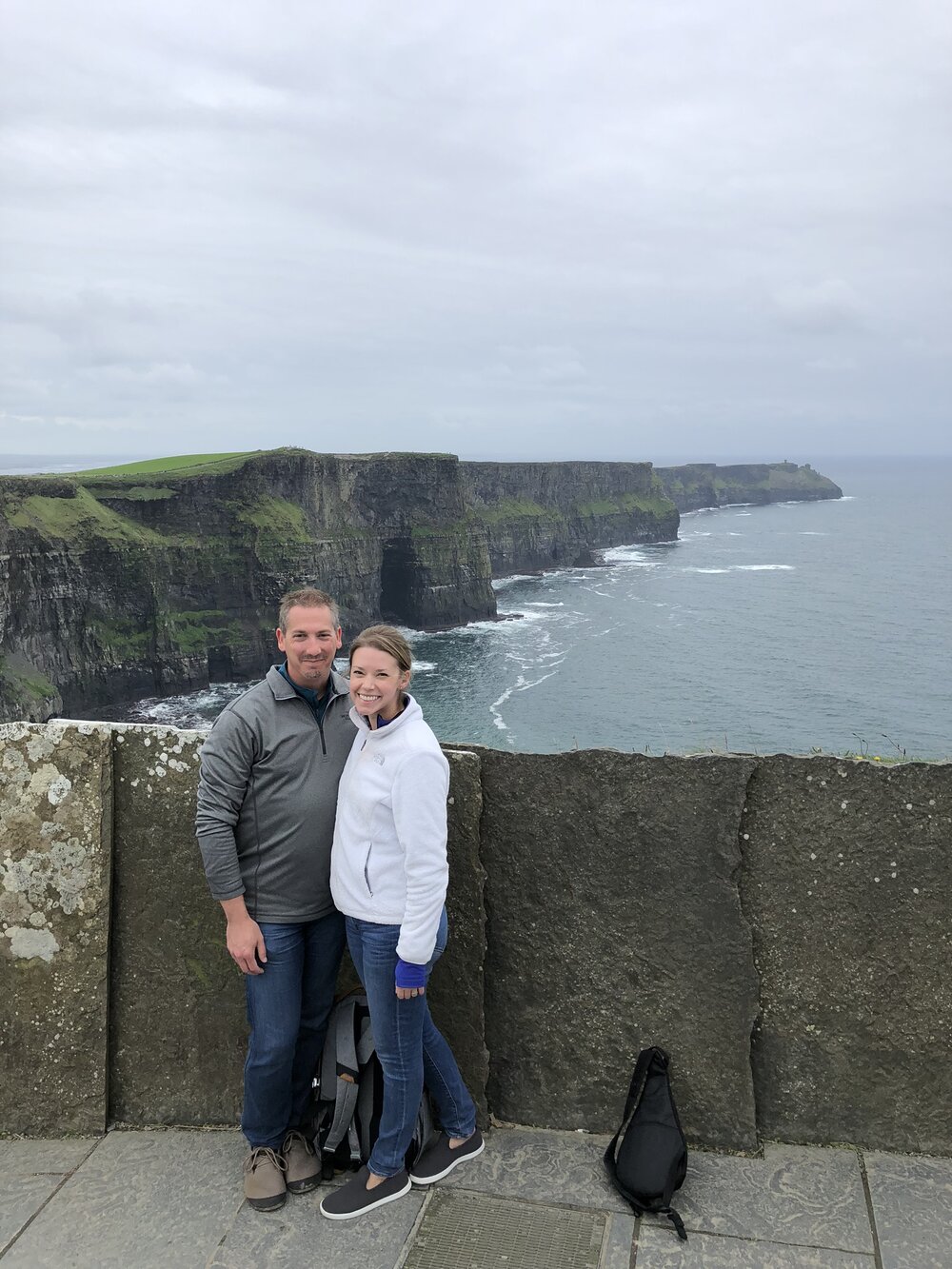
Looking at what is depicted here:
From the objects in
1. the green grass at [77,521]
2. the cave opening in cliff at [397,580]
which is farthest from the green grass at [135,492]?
the cave opening in cliff at [397,580]

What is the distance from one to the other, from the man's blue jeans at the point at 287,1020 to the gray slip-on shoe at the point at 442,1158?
494 mm

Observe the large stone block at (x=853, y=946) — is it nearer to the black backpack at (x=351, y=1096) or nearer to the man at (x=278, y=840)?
the black backpack at (x=351, y=1096)

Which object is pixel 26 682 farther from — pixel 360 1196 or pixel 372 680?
pixel 372 680

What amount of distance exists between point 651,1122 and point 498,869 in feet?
3.55

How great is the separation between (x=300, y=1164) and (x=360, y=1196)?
0.93 ft

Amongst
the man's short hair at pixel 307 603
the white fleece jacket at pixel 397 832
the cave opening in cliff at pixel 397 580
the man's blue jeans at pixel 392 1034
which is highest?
the man's short hair at pixel 307 603

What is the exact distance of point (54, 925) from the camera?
157 inches

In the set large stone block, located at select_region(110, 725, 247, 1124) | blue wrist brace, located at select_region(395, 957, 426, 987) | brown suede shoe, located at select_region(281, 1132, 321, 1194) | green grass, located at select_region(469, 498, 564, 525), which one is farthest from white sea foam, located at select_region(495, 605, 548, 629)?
blue wrist brace, located at select_region(395, 957, 426, 987)

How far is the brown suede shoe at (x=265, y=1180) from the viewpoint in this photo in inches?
138

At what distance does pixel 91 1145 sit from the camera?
394 centimetres

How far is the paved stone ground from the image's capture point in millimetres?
3217

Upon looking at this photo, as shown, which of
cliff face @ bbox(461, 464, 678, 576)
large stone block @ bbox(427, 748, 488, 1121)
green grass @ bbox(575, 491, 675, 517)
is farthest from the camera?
green grass @ bbox(575, 491, 675, 517)

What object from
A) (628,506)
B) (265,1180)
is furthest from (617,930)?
(628,506)

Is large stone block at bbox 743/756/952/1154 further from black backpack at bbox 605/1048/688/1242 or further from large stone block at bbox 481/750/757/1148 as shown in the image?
black backpack at bbox 605/1048/688/1242
